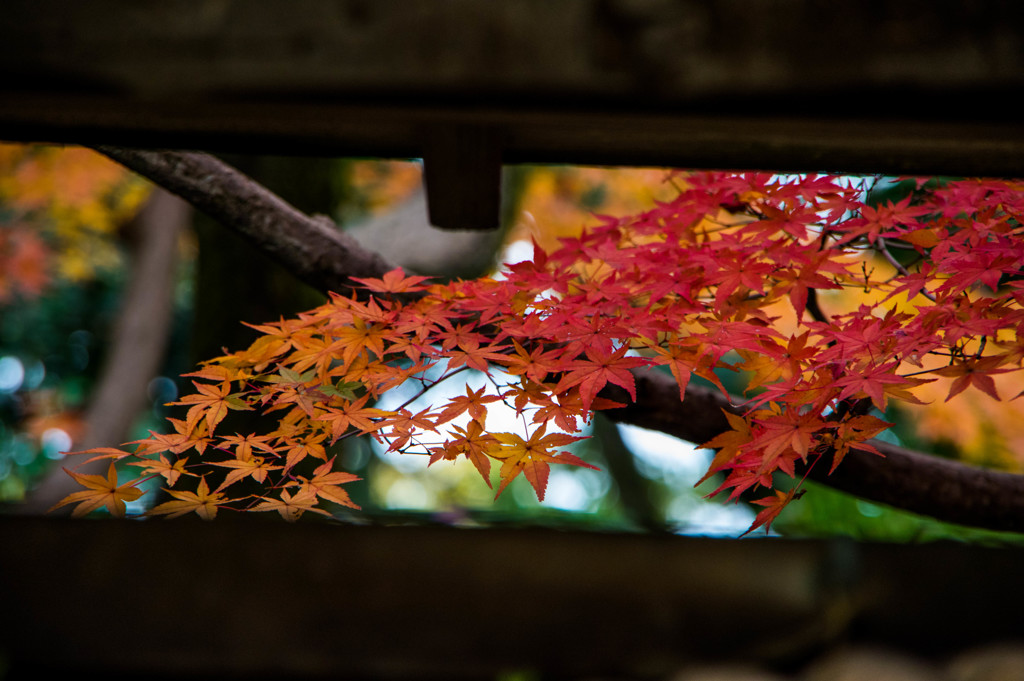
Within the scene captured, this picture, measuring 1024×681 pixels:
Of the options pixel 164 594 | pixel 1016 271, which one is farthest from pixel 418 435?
pixel 164 594

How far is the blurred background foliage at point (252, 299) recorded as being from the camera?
9.26ft

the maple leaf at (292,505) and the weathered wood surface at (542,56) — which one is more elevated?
the weathered wood surface at (542,56)

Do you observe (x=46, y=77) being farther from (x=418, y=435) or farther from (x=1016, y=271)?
(x=1016, y=271)

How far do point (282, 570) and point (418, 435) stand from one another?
1722 mm

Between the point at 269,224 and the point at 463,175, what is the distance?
87 cm

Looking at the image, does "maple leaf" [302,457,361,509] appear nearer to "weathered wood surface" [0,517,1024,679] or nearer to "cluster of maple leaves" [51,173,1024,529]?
"cluster of maple leaves" [51,173,1024,529]

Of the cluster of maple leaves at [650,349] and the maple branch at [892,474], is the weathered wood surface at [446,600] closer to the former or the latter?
the maple branch at [892,474]

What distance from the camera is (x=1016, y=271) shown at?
3.59ft

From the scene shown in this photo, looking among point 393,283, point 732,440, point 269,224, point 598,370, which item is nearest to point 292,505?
point 393,283

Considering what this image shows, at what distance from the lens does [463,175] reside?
0.88 m

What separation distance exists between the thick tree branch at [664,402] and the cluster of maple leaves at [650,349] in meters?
0.23

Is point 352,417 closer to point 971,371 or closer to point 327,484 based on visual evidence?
point 327,484

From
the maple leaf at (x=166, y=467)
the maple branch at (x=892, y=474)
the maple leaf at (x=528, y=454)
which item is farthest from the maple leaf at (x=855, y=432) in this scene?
the maple leaf at (x=166, y=467)

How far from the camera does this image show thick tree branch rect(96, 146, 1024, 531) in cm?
152
